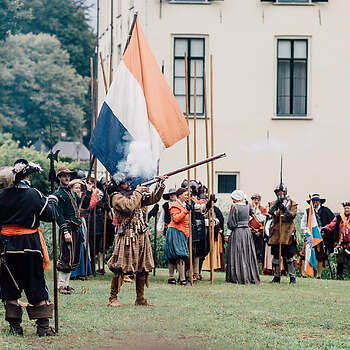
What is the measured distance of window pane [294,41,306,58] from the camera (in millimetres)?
28250

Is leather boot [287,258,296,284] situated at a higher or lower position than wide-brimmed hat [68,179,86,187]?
lower

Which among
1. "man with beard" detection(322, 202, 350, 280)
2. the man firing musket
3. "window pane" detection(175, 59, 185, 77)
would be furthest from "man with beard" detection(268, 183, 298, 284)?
"window pane" detection(175, 59, 185, 77)

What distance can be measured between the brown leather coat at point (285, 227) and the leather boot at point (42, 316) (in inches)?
317

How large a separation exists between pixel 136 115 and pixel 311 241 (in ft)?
20.5

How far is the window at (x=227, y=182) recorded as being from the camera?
1113 inches

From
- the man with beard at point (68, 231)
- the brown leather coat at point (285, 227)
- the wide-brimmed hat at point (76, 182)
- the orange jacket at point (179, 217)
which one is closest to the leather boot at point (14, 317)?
the man with beard at point (68, 231)

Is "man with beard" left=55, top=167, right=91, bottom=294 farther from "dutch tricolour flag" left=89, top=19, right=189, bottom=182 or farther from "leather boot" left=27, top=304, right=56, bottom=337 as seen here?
"leather boot" left=27, top=304, right=56, bottom=337

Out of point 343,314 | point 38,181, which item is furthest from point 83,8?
point 343,314

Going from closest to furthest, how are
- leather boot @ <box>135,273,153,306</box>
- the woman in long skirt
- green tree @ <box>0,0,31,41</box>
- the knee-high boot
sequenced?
the knee-high boot < leather boot @ <box>135,273,153,306</box> < the woman in long skirt < green tree @ <box>0,0,31,41</box>

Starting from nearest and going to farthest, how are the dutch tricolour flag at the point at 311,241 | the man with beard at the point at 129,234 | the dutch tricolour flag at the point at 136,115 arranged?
the man with beard at the point at 129,234
the dutch tricolour flag at the point at 136,115
the dutch tricolour flag at the point at 311,241

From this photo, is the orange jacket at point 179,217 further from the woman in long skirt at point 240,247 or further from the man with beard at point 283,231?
the man with beard at point 283,231

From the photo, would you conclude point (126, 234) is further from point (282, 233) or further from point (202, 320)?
point (282, 233)

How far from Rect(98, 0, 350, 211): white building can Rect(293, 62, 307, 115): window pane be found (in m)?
0.03

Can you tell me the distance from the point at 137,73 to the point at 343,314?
5252mm
